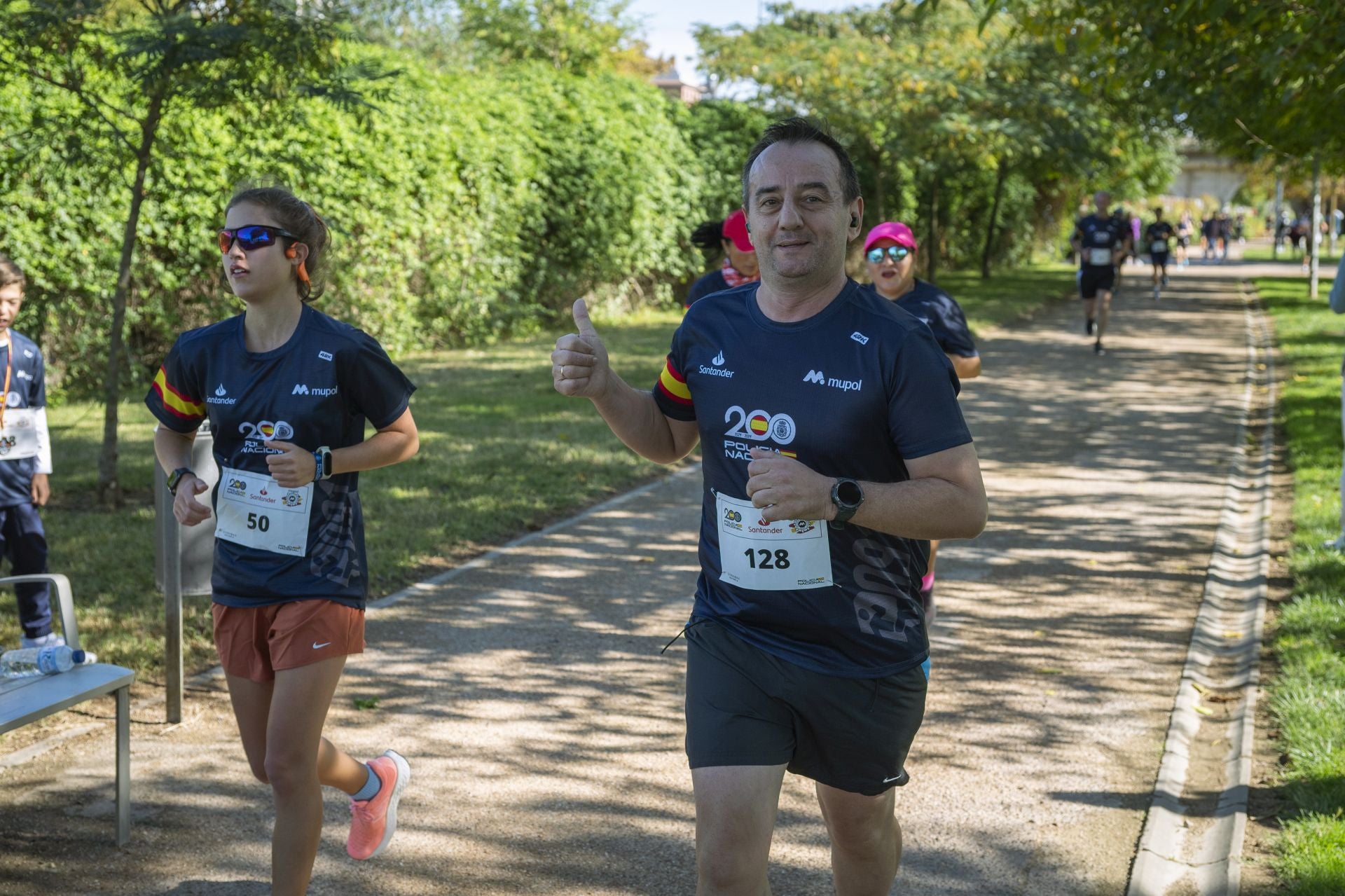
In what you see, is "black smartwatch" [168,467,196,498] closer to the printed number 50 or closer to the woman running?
the woman running

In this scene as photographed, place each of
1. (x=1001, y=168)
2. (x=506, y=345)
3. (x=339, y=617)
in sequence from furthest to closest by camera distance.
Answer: (x=1001, y=168) < (x=506, y=345) < (x=339, y=617)

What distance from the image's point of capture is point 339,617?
368 cm

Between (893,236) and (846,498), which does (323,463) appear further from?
(893,236)

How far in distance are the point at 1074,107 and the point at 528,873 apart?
81.1ft

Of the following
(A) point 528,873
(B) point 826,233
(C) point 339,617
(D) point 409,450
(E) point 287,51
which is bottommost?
(A) point 528,873

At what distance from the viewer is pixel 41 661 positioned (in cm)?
453

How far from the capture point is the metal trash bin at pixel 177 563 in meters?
5.47

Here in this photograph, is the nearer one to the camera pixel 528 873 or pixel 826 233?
pixel 826 233

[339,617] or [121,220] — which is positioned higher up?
[121,220]

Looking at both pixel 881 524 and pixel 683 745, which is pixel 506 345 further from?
pixel 881 524

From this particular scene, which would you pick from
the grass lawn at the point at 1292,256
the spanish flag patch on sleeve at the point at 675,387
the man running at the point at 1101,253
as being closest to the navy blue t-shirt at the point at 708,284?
the spanish flag patch on sleeve at the point at 675,387

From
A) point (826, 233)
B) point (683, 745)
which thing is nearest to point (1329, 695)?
point (683, 745)

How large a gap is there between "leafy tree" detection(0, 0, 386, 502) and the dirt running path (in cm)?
325

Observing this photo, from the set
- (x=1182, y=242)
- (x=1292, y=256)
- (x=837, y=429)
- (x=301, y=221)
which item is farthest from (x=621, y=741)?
(x=1292, y=256)
